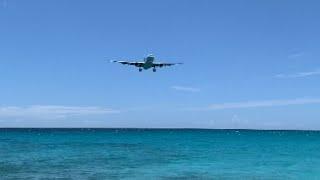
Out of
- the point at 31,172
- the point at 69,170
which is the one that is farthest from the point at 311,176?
the point at 31,172

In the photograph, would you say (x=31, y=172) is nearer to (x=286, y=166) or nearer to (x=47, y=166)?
(x=47, y=166)

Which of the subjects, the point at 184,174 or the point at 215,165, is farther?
the point at 215,165

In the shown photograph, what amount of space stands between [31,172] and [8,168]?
414cm

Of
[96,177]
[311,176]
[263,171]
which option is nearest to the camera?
[96,177]

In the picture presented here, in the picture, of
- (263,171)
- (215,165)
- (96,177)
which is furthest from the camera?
(215,165)

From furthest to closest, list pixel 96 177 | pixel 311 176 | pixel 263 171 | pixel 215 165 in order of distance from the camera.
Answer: pixel 215 165 → pixel 263 171 → pixel 311 176 → pixel 96 177

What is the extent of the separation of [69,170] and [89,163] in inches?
356

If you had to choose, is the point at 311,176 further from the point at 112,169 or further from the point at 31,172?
the point at 31,172

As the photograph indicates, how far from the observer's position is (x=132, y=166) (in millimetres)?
55406

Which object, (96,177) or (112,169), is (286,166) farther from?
(96,177)

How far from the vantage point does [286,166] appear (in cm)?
5959

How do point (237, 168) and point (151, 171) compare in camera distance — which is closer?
point (151, 171)

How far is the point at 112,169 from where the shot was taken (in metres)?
51.8

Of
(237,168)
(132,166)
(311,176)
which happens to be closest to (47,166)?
(132,166)
